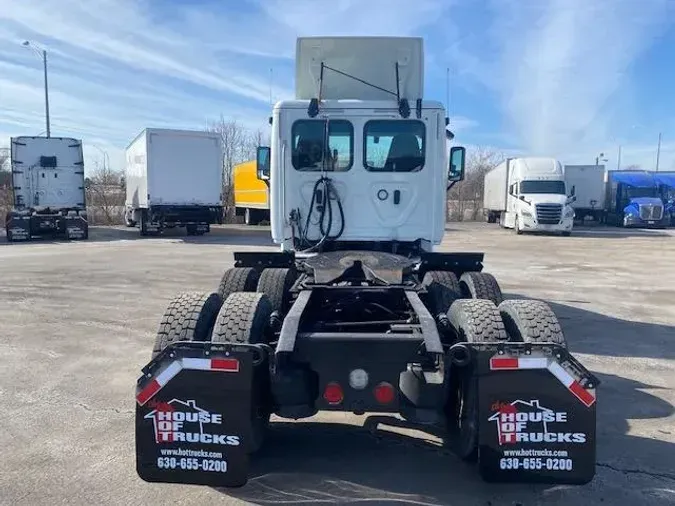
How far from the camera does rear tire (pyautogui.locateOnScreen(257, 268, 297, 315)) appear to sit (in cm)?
571

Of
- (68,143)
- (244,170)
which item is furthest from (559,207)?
(68,143)

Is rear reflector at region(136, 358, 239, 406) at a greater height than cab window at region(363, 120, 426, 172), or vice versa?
cab window at region(363, 120, 426, 172)

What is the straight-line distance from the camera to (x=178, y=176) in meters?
23.7

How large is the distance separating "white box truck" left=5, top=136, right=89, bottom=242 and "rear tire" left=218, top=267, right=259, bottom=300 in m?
20.0

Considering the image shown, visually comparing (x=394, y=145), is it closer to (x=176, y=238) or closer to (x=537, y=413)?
(x=537, y=413)

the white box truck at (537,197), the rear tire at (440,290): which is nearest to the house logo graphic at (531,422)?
the rear tire at (440,290)

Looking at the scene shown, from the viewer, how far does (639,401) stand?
541 cm

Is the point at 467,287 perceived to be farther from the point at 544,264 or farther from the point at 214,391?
the point at 544,264

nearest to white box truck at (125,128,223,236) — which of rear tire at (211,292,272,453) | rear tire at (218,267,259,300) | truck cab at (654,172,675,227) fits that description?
rear tire at (218,267,259,300)

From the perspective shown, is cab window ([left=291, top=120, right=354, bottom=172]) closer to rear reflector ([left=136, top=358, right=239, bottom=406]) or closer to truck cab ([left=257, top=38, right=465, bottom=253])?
truck cab ([left=257, top=38, right=465, bottom=253])

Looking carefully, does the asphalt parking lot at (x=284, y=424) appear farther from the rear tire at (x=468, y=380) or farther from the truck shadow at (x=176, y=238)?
the truck shadow at (x=176, y=238)

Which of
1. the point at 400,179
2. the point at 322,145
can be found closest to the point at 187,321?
the point at 322,145

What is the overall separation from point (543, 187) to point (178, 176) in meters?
17.0

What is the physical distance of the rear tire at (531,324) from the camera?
367 cm
